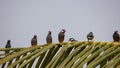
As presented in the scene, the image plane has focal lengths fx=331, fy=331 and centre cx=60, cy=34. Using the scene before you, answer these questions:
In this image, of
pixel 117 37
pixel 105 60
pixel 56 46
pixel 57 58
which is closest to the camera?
pixel 105 60

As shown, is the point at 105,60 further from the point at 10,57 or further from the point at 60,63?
the point at 10,57

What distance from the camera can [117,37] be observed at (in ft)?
29.2

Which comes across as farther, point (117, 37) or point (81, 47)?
point (117, 37)

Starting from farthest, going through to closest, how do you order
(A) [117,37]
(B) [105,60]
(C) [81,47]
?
(A) [117,37] → (C) [81,47] → (B) [105,60]

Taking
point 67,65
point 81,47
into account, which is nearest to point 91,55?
point 67,65

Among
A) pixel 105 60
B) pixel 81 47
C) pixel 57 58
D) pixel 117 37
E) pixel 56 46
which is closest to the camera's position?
pixel 105 60

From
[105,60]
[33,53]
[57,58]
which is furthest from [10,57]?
[105,60]

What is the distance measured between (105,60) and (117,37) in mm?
5804

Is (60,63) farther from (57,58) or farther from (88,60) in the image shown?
(88,60)

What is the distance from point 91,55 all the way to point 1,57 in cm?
115

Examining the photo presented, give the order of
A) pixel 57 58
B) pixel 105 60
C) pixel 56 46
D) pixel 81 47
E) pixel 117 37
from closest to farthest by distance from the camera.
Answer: pixel 105 60 → pixel 57 58 → pixel 81 47 → pixel 56 46 → pixel 117 37

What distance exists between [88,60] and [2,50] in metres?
1.17

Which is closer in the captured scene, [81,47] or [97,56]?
[97,56]

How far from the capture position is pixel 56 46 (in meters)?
4.06
